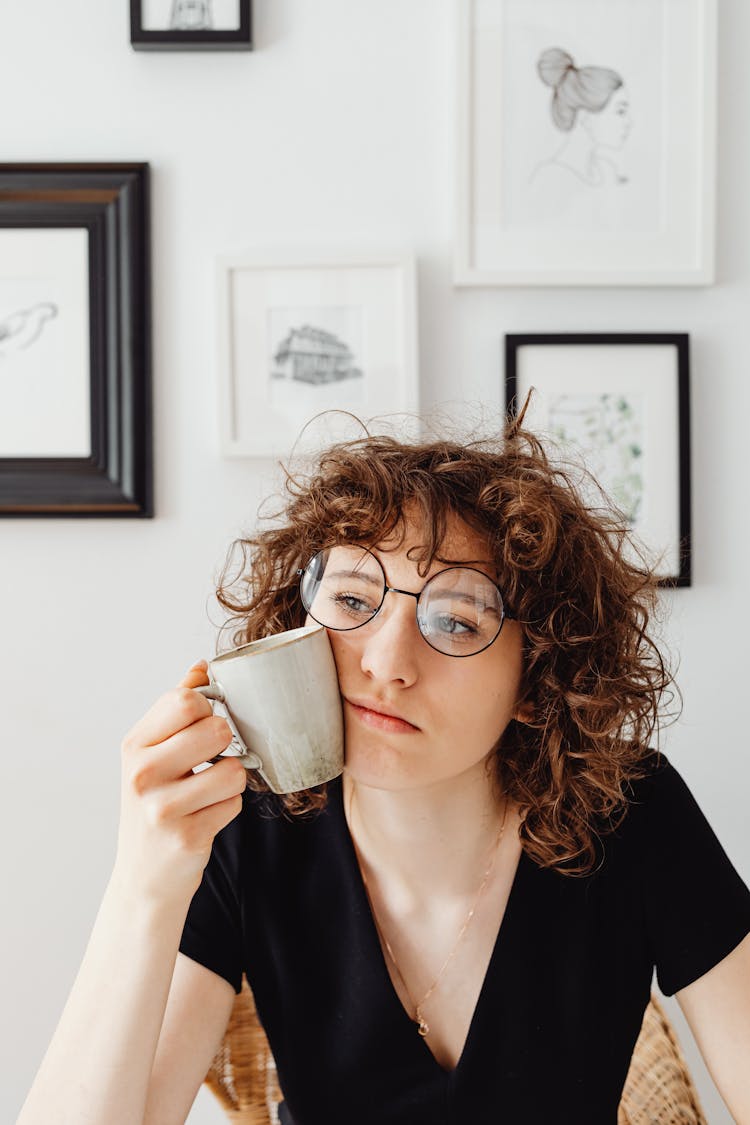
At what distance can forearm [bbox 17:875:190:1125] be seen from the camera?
85 centimetres

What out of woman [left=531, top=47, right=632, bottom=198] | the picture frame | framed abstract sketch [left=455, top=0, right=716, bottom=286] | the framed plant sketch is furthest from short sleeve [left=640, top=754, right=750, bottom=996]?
the picture frame

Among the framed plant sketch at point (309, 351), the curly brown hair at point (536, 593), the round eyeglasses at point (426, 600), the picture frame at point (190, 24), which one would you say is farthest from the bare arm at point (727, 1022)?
the picture frame at point (190, 24)

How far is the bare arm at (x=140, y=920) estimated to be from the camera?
811 mm

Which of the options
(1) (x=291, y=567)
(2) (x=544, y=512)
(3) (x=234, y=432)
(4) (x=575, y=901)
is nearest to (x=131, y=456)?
(3) (x=234, y=432)

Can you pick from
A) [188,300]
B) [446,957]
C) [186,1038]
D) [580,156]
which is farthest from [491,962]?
[580,156]

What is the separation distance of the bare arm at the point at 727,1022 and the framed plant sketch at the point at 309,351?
0.92 m

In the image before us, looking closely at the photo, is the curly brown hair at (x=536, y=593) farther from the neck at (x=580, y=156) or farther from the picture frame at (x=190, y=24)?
the picture frame at (x=190, y=24)

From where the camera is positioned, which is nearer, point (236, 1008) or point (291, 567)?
point (291, 567)

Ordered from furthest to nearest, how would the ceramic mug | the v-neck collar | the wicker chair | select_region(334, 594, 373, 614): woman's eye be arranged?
the wicker chair
the v-neck collar
select_region(334, 594, 373, 614): woman's eye
the ceramic mug

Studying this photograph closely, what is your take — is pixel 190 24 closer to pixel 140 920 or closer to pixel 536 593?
pixel 536 593

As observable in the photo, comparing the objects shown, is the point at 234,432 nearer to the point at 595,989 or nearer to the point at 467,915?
the point at 467,915

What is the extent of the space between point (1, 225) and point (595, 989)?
4.61 ft

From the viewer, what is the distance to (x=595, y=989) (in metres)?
1.07

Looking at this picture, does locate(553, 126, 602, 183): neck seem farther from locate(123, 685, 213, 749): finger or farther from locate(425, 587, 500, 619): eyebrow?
locate(123, 685, 213, 749): finger
